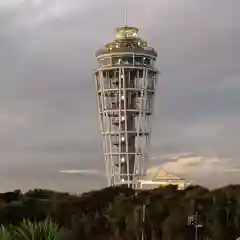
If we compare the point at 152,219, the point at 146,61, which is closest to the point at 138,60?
the point at 146,61

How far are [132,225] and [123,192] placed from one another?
3137cm

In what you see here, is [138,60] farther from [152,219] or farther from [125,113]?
[152,219]

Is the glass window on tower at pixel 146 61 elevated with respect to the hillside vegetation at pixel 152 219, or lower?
elevated

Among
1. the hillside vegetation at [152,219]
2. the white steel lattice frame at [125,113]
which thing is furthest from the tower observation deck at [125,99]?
the hillside vegetation at [152,219]

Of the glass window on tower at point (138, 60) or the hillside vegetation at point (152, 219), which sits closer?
the hillside vegetation at point (152, 219)

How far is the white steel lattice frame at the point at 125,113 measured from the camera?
439 feet

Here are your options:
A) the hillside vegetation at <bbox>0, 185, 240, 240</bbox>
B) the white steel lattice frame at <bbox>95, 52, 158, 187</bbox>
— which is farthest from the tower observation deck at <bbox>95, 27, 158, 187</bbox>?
the hillside vegetation at <bbox>0, 185, 240, 240</bbox>

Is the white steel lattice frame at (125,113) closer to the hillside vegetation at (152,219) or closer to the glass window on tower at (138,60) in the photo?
the glass window on tower at (138,60)

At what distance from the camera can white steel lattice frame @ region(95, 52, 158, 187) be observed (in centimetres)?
13388

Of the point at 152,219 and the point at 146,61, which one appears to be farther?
the point at 146,61

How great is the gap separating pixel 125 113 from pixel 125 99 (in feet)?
9.94

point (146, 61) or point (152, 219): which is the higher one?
point (146, 61)

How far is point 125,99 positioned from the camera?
134 m

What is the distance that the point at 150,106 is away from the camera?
462ft
